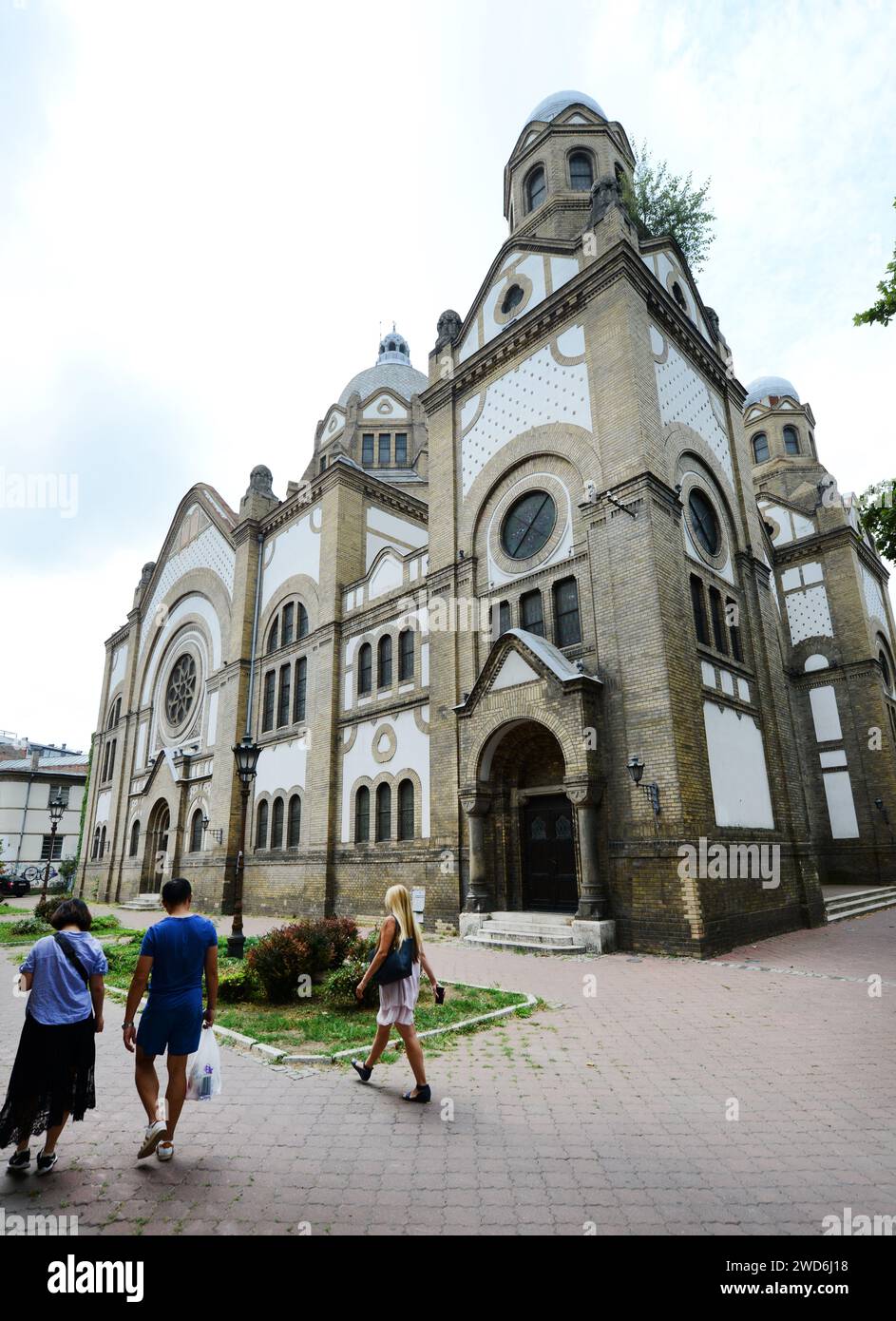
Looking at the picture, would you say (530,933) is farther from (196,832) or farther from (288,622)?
(196,832)

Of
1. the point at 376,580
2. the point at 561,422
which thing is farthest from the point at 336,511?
the point at 561,422

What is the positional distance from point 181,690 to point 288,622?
912cm

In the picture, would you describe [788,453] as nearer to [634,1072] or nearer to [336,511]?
[336,511]

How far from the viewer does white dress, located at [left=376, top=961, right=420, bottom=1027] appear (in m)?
5.59

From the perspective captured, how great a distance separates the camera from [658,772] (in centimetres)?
→ 1265

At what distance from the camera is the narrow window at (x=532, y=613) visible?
52.5 ft

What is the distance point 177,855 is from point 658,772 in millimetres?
A: 20757

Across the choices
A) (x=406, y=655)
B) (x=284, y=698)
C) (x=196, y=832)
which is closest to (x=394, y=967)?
(x=406, y=655)

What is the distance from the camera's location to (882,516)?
1238 centimetres

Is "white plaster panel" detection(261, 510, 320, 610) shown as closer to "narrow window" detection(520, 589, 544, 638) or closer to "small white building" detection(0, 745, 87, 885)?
"narrow window" detection(520, 589, 544, 638)

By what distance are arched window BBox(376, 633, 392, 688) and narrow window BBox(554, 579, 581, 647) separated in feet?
20.6

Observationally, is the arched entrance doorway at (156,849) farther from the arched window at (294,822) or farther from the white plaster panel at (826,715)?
the white plaster panel at (826,715)

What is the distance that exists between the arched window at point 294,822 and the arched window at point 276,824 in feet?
1.74

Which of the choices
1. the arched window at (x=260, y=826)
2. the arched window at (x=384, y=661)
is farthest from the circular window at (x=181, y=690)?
the arched window at (x=384, y=661)
